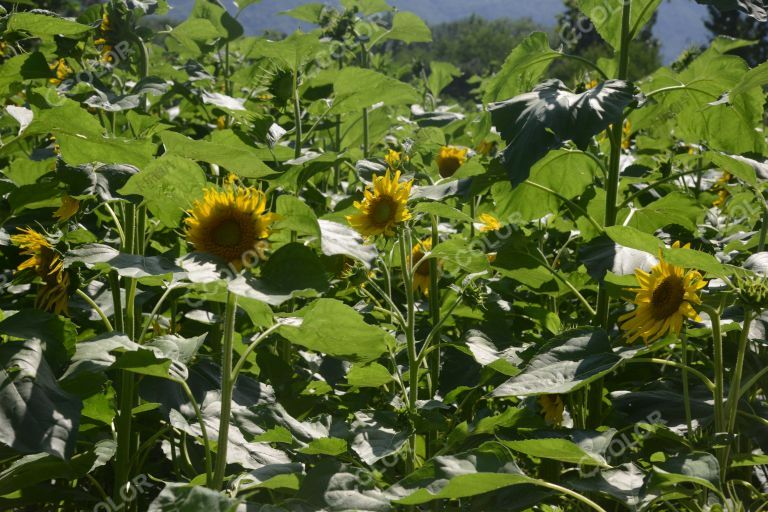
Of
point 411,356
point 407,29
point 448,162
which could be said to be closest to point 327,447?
point 411,356

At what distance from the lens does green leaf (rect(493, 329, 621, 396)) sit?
1368 mm

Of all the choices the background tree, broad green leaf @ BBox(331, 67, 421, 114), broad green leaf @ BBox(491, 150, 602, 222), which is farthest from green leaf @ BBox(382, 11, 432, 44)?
the background tree

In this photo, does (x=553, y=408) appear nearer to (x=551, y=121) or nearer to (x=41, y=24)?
(x=551, y=121)

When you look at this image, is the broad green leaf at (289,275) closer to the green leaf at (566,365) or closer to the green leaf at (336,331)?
the green leaf at (336,331)

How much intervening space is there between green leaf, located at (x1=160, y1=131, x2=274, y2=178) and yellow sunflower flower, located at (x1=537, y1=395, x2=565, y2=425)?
0.98 meters

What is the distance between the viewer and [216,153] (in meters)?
1.29

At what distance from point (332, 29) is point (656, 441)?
7.52ft

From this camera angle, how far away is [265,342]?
7.18 feet

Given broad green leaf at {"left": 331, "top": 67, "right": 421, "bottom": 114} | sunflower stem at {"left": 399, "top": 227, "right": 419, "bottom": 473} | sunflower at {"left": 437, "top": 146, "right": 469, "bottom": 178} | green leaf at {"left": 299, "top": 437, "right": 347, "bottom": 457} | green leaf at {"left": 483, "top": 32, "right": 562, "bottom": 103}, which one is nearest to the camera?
green leaf at {"left": 299, "top": 437, "right": 347, "bottom": 457}

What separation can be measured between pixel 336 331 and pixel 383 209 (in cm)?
43

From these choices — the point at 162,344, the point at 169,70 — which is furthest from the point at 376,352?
the point at 169,70

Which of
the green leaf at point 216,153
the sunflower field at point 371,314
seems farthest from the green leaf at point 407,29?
the green leaf at point 216,153

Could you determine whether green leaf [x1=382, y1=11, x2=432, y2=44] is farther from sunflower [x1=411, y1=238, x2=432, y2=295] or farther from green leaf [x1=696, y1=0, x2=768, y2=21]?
green leaf [x1=696, y1=0, x2=768, y2=21]

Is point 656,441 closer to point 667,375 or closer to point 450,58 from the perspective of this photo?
point 667,375
